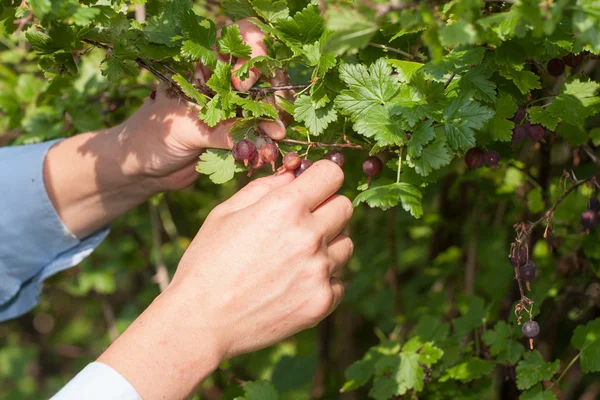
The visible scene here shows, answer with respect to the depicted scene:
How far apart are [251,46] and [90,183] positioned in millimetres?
738

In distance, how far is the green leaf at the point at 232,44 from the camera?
1.28 meters

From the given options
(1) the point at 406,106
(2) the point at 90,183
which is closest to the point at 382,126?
(1) the point at 406,106

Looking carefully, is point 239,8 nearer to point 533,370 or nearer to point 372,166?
point 372,166

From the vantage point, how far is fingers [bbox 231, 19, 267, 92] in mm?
1341

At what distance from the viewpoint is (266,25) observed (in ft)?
4.23

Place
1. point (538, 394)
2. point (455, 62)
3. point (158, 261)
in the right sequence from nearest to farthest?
point (455, 62), point (538, 394), point (158, 261)

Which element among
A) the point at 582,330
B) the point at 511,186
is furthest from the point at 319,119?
the point at 511,186

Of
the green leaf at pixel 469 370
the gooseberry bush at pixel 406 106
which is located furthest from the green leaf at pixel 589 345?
the green leaf at pixel 469 370

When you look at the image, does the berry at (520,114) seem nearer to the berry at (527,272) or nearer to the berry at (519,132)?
the berry at (519,132)

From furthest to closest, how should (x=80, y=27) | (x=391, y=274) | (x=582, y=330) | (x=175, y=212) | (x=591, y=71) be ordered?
(x=175, y=212) → (x=391, y=274) → (x=591, y=71) → (x=582, y=330) → (x=80, y=27)

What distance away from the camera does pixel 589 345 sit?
151 cm

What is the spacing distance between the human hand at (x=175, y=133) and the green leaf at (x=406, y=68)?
26 centimetres

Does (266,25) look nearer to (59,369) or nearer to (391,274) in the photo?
(391,274)

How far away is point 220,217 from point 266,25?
0.38 m
